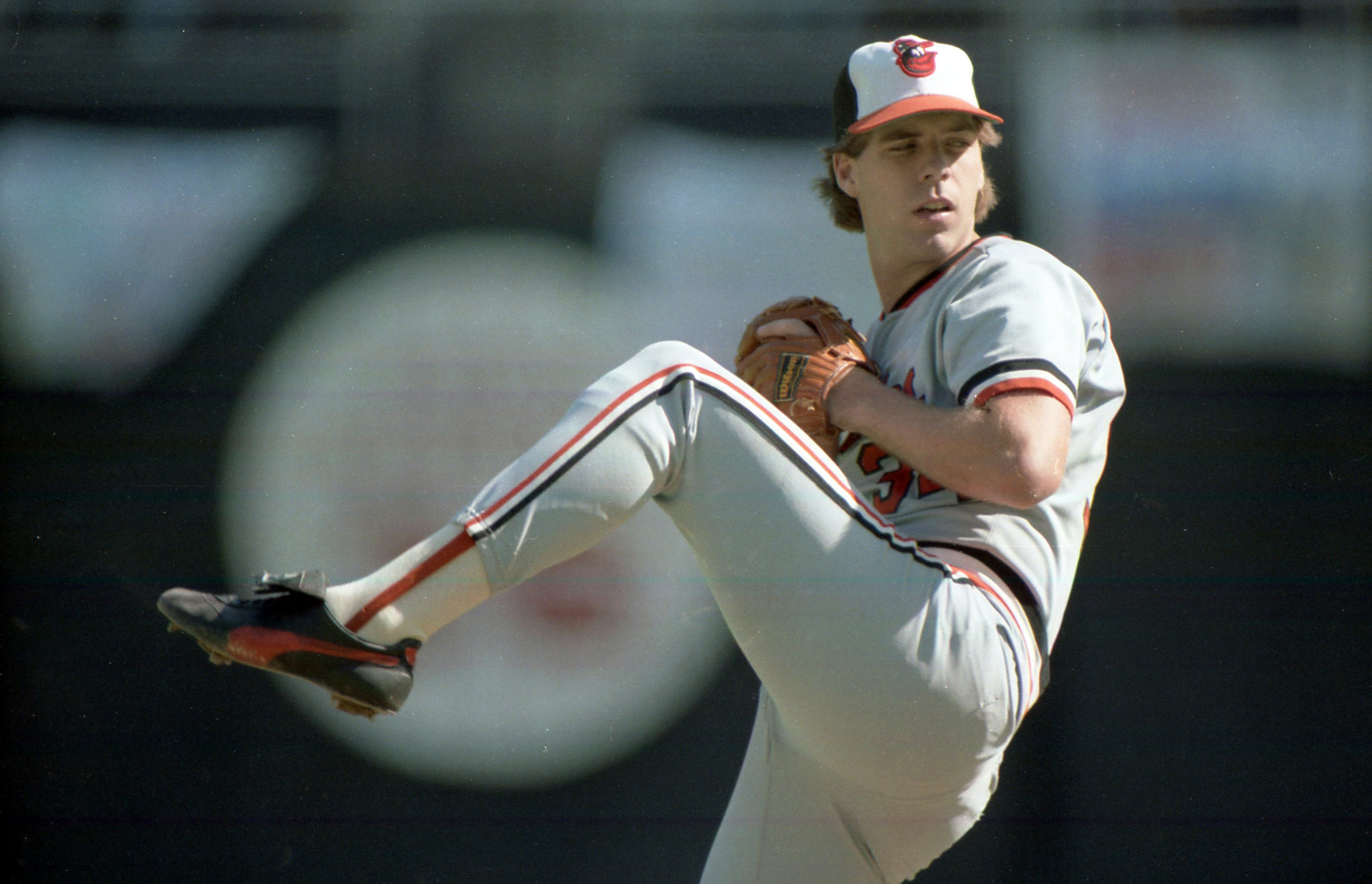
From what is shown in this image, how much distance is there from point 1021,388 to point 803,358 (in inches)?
11.7

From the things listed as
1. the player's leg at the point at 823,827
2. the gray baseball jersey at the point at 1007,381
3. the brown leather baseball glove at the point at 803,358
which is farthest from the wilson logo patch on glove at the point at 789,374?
the player's leg at the point at 823,827

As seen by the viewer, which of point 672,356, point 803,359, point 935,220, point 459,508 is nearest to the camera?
point 672,356

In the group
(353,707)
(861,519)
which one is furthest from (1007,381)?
(353,707)

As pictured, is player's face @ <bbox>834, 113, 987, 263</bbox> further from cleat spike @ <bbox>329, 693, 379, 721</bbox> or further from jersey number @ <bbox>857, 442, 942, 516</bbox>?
cleat spike @ <bbox>329, 693, 379, 721</bbox>

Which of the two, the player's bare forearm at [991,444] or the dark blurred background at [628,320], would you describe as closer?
the player's bare forearm at [991,444]

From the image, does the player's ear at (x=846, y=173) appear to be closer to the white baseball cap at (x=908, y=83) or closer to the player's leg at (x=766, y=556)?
the white baseball cap at (x=908, y=83)

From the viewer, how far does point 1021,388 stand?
129cm

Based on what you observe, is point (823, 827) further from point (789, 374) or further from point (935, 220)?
point (935, 220)

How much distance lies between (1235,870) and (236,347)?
8.06 feet

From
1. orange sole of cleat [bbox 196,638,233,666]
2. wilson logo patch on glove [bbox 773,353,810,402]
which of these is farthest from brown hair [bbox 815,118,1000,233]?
orange sole of cleat [bbox 196,638,233,666]

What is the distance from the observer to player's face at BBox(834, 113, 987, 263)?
5.16 ft

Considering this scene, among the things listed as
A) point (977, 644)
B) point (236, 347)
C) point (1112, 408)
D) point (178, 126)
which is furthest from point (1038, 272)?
point (178, 126)

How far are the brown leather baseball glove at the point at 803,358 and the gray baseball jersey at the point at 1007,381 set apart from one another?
91 mm

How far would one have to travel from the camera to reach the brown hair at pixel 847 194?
1.67 meters
